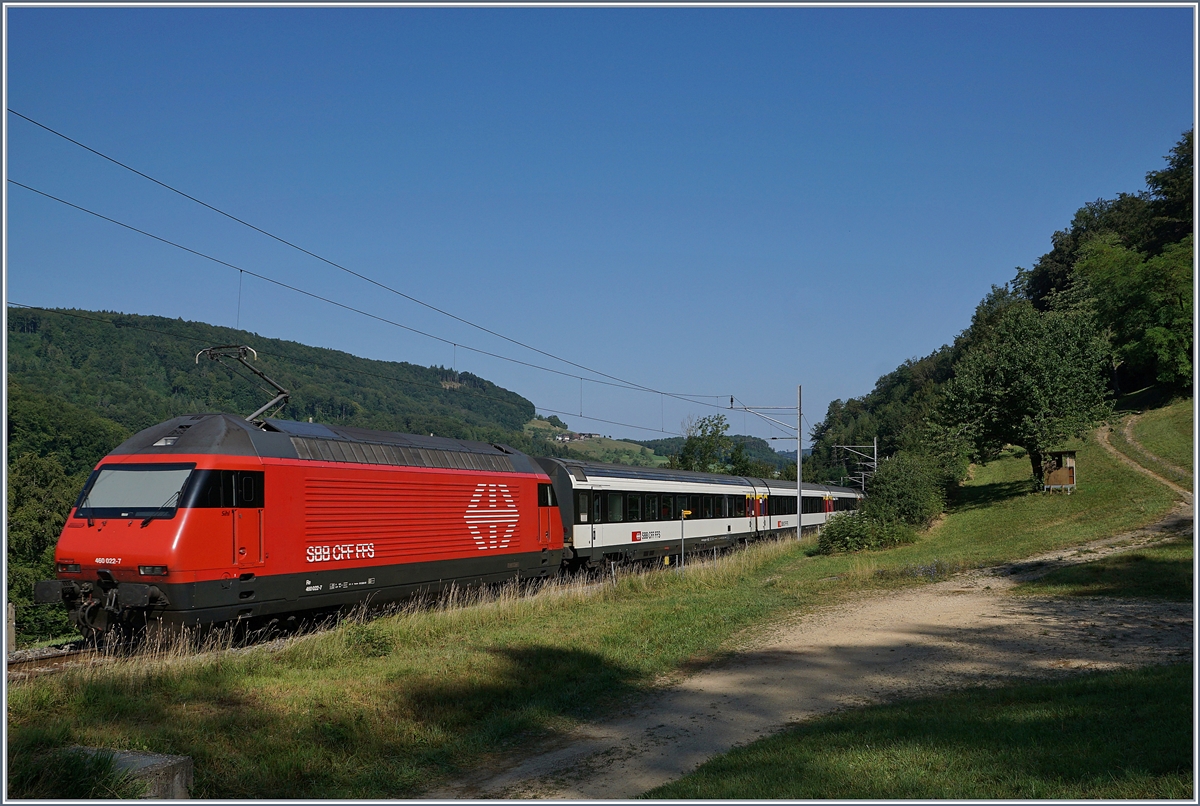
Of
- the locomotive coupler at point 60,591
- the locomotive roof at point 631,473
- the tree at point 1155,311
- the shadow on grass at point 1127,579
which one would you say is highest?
the tree at point 1155,311

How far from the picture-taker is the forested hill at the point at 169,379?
216 feet

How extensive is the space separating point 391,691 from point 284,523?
540 cm

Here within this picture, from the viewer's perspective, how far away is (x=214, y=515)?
14.4 m

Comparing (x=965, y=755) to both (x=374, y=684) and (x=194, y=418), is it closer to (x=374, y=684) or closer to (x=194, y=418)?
(x=374, y=684)

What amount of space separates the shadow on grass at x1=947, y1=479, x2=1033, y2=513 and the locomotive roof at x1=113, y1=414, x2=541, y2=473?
97.9 feet

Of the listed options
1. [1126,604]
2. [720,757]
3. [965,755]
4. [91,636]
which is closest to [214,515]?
[91,636]

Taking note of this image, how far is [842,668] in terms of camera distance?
13.1 m

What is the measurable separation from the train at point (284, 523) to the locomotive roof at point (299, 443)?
0.03 meters

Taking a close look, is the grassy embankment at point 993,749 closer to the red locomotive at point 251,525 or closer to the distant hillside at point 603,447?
the red locomotive at point 251,525

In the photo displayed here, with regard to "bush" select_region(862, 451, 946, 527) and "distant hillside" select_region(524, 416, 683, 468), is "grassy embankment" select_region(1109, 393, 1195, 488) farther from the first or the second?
"distant hillside" select_region(524, 416, 683, 468)

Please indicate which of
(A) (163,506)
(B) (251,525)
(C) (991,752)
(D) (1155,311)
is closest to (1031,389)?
(D) (1155,311)

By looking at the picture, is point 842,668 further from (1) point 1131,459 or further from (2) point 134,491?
(1) point 1131,459

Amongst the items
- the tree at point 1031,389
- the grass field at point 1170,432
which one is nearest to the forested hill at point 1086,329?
the tree at point 1031,389

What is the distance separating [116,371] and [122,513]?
251ft
